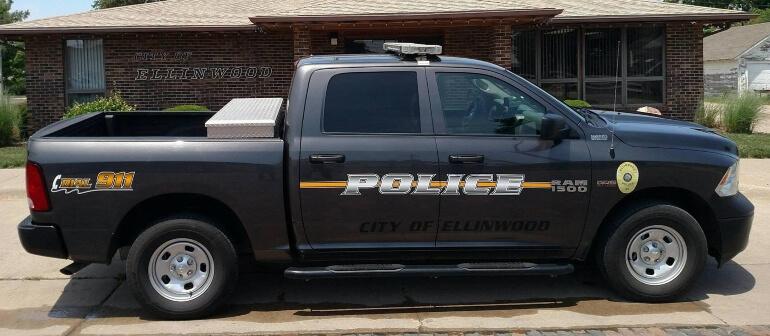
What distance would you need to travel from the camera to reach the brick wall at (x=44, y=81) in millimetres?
16844

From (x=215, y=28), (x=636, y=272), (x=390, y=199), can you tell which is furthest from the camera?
(x=215, y=28)

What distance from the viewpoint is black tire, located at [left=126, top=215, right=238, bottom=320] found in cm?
541

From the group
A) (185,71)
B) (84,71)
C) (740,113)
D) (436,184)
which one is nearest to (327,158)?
(436,184)

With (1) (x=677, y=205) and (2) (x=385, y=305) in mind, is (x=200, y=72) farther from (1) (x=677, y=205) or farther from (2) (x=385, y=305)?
(1) (x=677, y=205)

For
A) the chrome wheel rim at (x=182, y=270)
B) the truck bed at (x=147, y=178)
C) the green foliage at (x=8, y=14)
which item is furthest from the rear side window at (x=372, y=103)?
the green foliage at (x=8, y=14)

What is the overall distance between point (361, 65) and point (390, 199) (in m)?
1.04

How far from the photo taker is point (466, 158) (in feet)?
17.9

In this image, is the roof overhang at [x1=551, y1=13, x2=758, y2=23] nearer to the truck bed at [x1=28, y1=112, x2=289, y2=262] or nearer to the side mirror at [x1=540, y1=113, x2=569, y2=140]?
the side mirror at [x1=540, y1=113, x2=569, y2=140]

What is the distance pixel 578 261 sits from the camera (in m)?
5.95

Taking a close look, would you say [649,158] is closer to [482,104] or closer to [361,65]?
[482,104]

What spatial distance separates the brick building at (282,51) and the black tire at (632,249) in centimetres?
1006

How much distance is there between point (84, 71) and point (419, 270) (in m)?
13.8

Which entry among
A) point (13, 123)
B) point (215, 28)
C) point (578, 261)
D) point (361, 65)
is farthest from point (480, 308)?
point (13, 123)

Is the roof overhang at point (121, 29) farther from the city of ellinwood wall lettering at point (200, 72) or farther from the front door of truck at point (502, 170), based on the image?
the front door of truck at point (502, 170)
